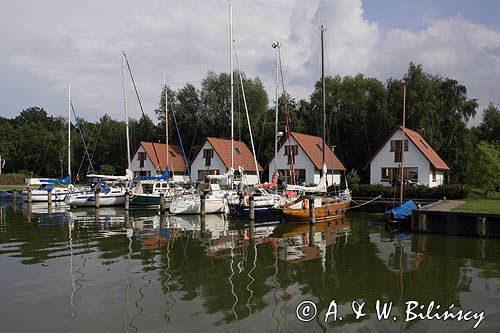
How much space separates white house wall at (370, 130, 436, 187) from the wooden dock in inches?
704

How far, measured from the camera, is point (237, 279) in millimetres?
Answer: 14039

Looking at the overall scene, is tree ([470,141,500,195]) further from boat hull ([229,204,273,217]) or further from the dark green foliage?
boat hull ([229,204,273,217])

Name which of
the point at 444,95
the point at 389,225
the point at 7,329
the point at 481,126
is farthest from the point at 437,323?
the point at 481,126

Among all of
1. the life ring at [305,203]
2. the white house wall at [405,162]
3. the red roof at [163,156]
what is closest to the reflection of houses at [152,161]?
the red roof at [163,156]

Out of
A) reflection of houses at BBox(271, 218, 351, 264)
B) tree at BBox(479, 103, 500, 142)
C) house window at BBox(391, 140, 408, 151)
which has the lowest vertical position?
reflection of houses at BBox(271, 218, 351, 264)

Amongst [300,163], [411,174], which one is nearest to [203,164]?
[300,163]

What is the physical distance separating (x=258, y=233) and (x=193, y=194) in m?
11.7

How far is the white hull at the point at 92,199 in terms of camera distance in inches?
1521

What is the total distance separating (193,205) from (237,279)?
1911 centimetres

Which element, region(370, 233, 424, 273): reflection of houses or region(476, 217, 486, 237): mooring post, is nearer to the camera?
region(370, 233, 424, 273): reflection of houses

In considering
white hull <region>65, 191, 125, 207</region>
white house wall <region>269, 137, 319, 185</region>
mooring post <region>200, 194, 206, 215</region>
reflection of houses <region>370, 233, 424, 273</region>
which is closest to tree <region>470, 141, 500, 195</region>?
reflection of houses <region>370, 233, 424, 273</region>

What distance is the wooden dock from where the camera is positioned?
2194 centimetres

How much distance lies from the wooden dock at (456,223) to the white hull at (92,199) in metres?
26.1

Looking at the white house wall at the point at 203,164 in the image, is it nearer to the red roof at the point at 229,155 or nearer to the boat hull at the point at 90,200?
the red roof at the point at 229,155
